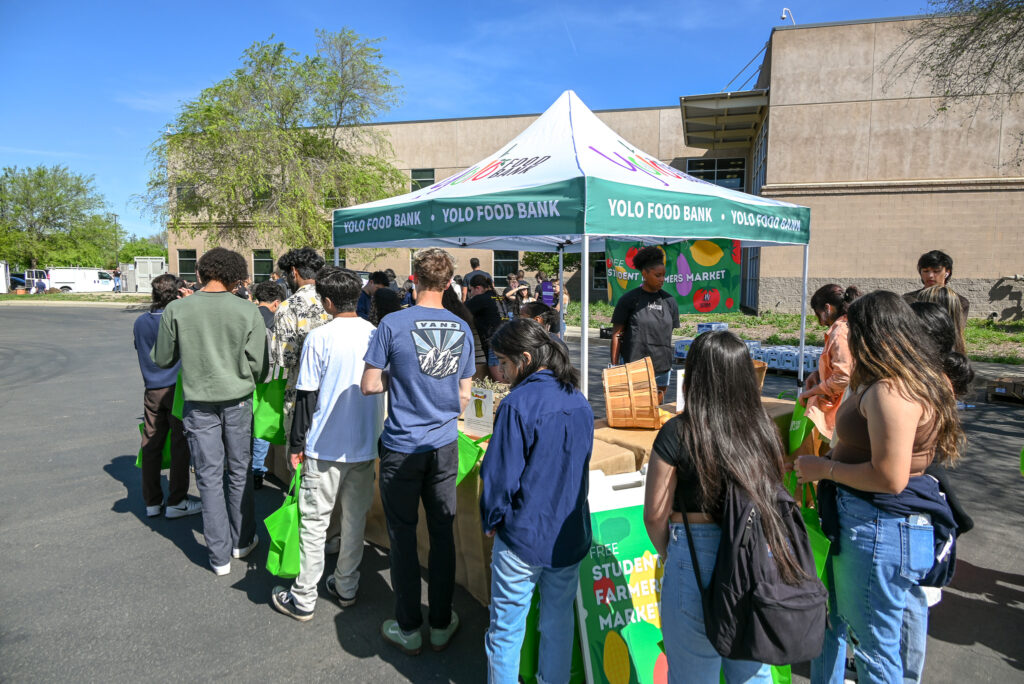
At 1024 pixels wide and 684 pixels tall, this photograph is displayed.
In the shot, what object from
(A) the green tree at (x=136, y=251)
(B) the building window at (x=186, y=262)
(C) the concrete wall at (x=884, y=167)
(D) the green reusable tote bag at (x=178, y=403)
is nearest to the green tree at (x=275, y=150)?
(B) the building window at (x=186, y=262)

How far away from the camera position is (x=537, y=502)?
7.39 feet

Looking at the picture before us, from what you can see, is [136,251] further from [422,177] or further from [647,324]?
[647,324]

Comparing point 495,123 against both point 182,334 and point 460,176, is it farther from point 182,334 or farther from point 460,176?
point 182,334

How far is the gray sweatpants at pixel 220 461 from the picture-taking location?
12.3 ft

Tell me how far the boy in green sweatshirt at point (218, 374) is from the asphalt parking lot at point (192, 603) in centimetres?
47

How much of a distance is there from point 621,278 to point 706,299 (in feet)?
3.18

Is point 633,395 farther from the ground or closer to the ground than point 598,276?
closer to the ground

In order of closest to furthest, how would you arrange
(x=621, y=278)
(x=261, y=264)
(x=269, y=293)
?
(x=269, y=293) → (x=621, y=278) → (x=261, y=264)

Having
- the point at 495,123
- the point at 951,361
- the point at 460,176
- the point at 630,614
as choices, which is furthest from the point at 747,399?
the point at 495,123

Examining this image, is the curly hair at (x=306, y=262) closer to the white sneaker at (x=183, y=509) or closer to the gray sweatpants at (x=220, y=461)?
the gray sweatpants at (x=220, y=461)

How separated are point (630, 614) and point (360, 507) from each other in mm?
1604

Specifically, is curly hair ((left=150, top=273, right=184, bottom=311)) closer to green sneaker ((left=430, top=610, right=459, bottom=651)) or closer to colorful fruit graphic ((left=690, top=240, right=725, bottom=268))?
green sneaker ((left=430, top=610, right=459, bottom=651))

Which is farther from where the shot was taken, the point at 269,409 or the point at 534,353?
the point at 269,409

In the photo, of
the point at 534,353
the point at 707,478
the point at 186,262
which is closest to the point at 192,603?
the point at 534,353
